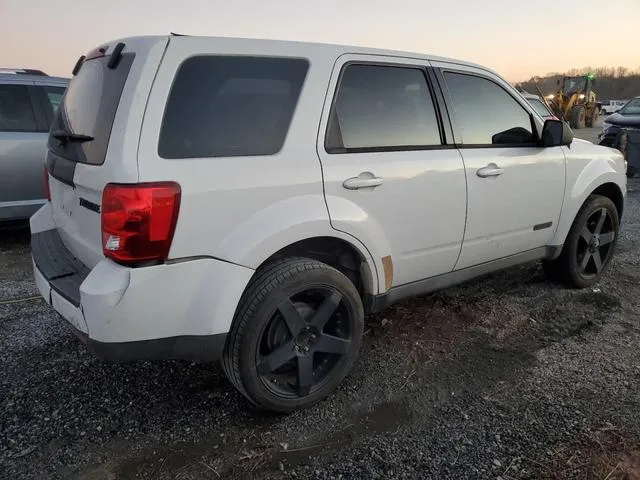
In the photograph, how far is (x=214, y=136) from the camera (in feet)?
7.55

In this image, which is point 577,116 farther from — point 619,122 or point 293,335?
point 293,335

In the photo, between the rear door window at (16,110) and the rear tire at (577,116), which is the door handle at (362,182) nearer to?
the rear door window at (16,110)

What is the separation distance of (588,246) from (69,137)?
397 cm

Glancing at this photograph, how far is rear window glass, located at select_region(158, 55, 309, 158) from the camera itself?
2221 mm

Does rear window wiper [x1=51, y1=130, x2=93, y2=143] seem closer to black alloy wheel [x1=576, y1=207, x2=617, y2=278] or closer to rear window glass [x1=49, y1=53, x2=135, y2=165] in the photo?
rear window glass [x1=49, y1=53, x2=135, y2=165]

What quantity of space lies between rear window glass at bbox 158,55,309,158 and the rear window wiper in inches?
18.7

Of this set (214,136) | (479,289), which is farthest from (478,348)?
(214,136)

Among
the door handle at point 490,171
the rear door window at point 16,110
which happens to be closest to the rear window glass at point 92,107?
the door handle at point 490,171

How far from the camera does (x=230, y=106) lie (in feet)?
7.81

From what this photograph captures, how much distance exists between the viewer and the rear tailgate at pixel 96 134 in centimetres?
213

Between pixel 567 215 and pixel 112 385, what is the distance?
3.42 metres

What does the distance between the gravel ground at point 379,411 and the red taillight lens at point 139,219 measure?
97 centimetres

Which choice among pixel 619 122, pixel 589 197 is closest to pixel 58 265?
pixel 589 197

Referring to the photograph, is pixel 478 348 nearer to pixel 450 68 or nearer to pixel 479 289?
pixel 479 289
